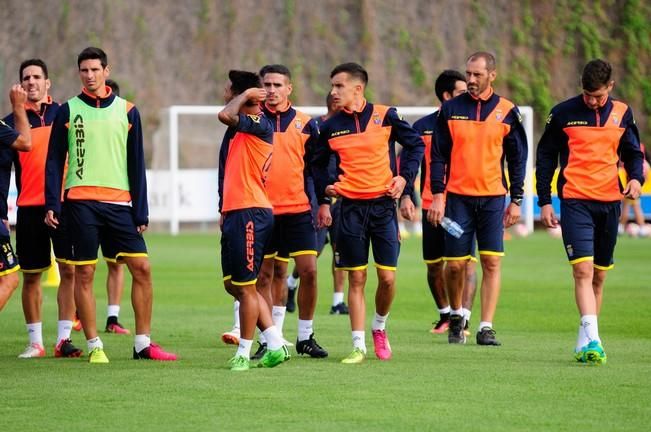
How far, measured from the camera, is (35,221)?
463 inches

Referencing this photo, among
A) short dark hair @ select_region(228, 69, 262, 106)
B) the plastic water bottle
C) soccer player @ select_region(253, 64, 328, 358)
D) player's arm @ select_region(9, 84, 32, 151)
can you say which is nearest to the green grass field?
soccer player @ select_region(253, 64, 328, 358)

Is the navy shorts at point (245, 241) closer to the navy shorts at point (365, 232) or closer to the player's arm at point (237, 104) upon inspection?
the player's arm at point (237, 104)

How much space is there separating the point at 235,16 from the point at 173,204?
1639cm

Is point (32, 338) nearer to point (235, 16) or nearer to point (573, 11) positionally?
point (235, 16)

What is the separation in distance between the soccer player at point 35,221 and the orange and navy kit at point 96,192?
726 mm

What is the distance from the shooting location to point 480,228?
1246cm

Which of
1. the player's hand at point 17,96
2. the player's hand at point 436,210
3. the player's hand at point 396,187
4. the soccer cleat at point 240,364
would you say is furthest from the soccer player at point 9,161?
the player's hand at point 436,210

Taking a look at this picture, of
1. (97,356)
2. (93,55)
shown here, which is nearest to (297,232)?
(97,356)

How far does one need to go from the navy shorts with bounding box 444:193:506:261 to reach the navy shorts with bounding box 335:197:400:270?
1363mm

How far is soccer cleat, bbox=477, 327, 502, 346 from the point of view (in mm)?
12203

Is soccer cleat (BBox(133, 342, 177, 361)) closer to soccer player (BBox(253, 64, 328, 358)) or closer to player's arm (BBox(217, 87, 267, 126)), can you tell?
soccer player (BBox(253, 64, 328, 358))

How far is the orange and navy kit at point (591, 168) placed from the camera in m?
10.9

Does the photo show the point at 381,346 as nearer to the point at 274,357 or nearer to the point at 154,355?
the point at 274,357

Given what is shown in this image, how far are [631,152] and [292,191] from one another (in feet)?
9.28
